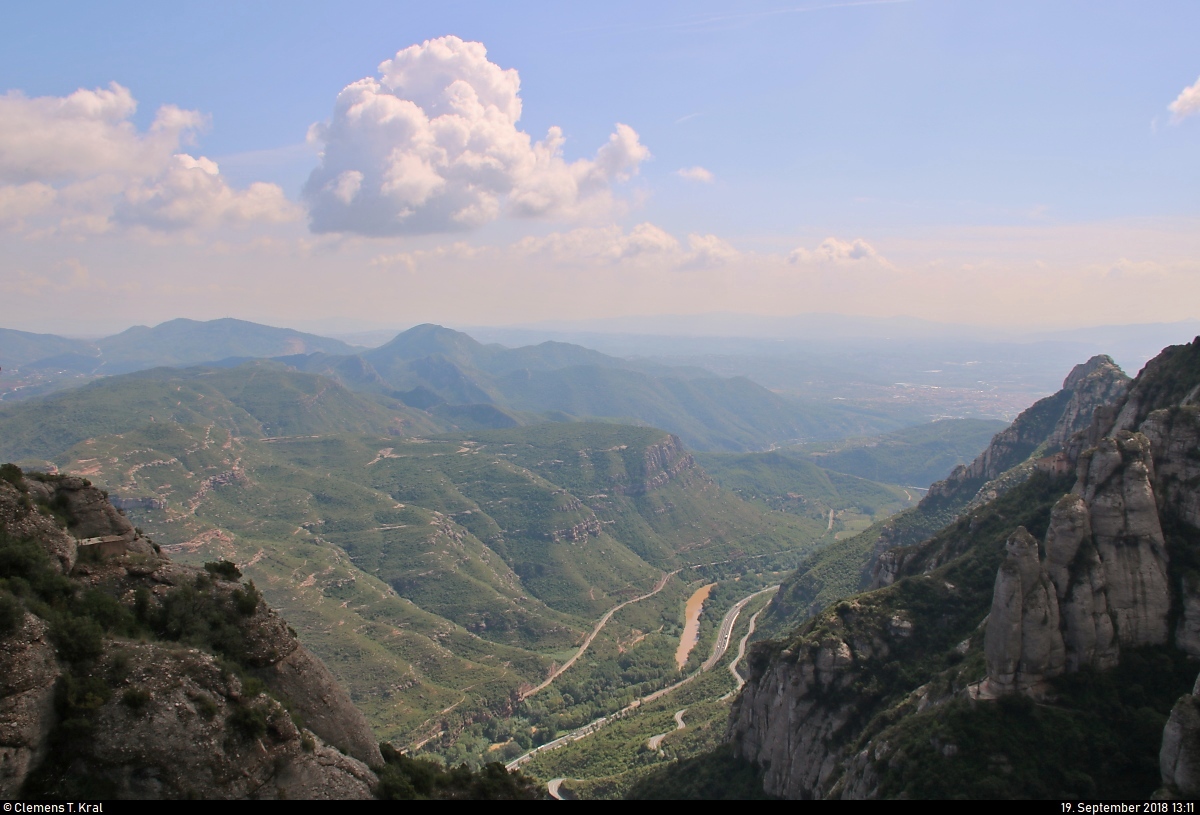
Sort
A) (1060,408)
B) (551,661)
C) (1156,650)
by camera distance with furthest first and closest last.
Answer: (551,661) → (1060,408) → (1156,650)

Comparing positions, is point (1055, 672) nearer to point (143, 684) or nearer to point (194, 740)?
Answer: point (194, 740)

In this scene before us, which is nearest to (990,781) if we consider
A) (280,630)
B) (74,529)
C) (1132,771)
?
(1132,771)

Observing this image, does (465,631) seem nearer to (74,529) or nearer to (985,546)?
(985,546)

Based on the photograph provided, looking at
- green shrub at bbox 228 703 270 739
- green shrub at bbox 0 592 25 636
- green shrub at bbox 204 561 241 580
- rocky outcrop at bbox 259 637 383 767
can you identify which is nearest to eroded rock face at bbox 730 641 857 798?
rocky outcrop at bbox 259 637 383 767

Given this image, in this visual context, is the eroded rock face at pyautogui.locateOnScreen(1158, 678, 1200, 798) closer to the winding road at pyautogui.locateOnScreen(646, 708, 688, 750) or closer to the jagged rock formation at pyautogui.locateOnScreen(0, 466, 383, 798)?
the jagged rock formation at pyautogui.locateOnScreen(0, 466, 383, 798)

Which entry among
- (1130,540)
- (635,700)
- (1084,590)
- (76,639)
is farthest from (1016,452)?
(76,639)

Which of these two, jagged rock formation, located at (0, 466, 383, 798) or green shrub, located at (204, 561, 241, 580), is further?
green shrub, located at (204, 561, 241, 580)
